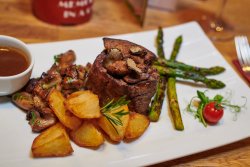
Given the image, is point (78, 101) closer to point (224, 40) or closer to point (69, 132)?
point (69, 132)

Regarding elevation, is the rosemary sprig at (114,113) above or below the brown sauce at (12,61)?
below

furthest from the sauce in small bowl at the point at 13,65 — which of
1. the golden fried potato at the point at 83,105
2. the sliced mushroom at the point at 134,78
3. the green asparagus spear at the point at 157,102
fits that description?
the green asparagus spear at the point at 157,102

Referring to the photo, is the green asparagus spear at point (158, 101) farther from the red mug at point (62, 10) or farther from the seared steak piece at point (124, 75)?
the red mug at point (62, 10)

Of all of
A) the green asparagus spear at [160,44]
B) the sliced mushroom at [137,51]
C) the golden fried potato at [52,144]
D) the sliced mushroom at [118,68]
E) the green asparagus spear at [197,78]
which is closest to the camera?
the golden fried potato at [52,144]

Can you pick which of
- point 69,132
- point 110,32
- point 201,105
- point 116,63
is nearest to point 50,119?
point 69,132

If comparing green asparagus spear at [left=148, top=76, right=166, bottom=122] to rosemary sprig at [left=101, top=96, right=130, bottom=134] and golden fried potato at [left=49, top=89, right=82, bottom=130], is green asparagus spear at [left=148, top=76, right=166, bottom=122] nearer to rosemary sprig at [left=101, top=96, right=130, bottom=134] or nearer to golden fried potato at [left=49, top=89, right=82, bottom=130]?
rosemary sprig at [left=101, top=96, right=130, bottom=134]

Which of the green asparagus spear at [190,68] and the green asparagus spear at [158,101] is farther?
the green asparagus spear at [190,68]

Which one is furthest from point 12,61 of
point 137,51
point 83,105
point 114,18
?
point 114,18
